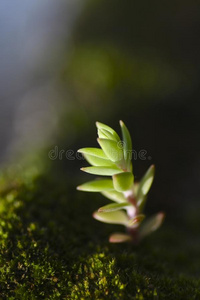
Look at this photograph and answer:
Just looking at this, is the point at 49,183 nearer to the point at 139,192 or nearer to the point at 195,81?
the point at 139,192

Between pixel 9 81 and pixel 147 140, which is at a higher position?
pixel 9 81

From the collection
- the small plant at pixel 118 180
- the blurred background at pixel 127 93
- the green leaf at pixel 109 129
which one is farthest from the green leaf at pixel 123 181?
the blurred background at pixel 127 93

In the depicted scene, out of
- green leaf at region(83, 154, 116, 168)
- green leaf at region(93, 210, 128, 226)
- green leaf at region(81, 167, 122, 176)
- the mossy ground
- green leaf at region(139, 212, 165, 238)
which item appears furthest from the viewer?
green leaf at region(139, 212, 165, 238)

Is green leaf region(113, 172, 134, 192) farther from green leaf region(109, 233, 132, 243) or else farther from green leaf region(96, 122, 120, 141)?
green leaf region(109, 233, 132, 243)

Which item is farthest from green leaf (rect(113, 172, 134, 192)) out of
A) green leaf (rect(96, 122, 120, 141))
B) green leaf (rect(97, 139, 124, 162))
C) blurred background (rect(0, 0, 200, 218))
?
blurred background (rect(0, 0, 200, 218))

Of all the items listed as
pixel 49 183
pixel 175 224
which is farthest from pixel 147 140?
pixel 49 183

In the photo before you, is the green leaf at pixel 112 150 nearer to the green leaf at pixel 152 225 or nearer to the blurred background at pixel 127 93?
the green leaf at pixel 152 225

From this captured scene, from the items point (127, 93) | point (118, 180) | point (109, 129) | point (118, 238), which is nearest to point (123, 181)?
point (118, 180)
